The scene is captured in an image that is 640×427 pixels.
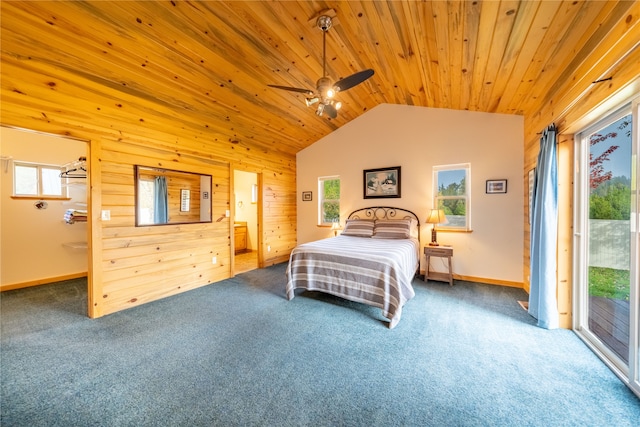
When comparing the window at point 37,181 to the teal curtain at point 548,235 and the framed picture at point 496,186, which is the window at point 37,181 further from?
the framed picture at point 496,186

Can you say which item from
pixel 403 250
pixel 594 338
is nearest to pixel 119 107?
pixel 403 250

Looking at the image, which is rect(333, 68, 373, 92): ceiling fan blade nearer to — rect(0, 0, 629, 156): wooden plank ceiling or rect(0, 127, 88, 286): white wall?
rect(0, 0, 629, 156): wooden plank ceiling

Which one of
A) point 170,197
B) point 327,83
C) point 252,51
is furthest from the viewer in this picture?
point 170,197

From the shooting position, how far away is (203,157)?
3.84 metres

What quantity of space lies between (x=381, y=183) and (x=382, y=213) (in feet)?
2.02

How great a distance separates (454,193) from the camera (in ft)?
13.7

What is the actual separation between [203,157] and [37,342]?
282 cm

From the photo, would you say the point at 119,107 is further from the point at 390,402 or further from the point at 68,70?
the point at 390,402

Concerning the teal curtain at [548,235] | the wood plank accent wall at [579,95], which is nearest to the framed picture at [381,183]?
the wood plank accent wall at [579,95]

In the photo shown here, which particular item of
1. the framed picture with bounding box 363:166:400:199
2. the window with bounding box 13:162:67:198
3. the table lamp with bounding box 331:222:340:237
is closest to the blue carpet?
the window with bounding box 13:162:67:198

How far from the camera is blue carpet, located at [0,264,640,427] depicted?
4.74ft

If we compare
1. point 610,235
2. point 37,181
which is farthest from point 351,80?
point 37,181

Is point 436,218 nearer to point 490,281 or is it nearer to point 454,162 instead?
point 454,162

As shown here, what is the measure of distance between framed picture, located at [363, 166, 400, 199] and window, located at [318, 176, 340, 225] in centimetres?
74
